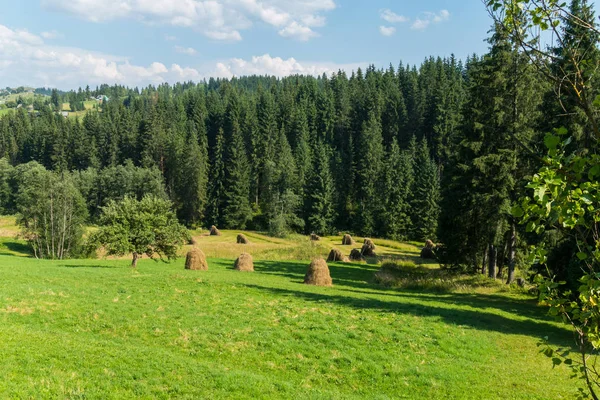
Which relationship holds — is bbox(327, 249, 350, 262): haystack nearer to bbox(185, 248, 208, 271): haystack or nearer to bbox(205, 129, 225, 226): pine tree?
bbox(185, 248, 208, 271): haystack

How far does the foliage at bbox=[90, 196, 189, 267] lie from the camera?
92.5 ft

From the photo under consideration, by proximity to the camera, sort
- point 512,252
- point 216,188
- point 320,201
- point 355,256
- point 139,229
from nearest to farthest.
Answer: point 139,229, point 512,252, point 355,256, point 320,201, point 216,188

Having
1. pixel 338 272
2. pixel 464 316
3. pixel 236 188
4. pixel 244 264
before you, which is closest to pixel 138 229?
pixel 244 264

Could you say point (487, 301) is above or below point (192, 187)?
below

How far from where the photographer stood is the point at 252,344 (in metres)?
13.8

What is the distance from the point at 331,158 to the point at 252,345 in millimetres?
92253

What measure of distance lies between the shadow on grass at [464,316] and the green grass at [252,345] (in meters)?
0.09

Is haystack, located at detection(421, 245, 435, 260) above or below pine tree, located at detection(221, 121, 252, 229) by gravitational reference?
below

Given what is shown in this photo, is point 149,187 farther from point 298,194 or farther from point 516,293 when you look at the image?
point 516,293

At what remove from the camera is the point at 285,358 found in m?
13.0

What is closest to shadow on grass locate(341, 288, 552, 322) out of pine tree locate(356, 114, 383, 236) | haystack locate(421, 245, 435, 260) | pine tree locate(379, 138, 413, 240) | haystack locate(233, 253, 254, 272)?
haystack locate(233, 253, 254, 272)

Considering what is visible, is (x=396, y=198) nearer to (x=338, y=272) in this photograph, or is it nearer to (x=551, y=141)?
(x=338, y=272)

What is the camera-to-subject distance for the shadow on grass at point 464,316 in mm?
18281

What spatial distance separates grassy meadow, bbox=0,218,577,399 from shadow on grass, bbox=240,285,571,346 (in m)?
0.07
